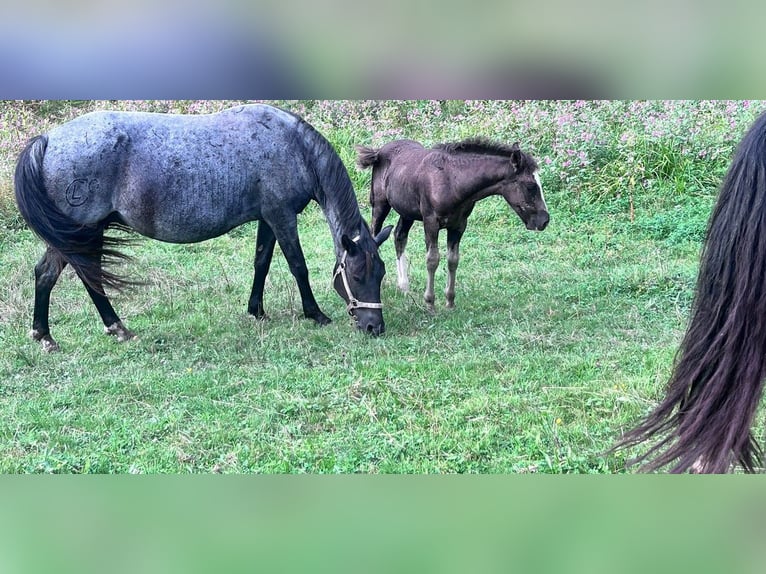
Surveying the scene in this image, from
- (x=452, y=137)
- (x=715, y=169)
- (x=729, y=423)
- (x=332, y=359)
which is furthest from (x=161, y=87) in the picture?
(x=715, y=169)

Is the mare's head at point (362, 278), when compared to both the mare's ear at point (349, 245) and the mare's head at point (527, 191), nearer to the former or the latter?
the mare's ear at point (349, 245)

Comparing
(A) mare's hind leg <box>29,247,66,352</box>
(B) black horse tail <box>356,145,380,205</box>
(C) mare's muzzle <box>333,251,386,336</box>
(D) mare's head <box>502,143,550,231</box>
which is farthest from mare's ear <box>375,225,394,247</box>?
(A) mare's hind leg <box>29,247,66,352</box>

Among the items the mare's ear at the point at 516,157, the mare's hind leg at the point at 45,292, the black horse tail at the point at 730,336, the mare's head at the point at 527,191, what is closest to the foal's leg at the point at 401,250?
the mare's head at the point at 527,191

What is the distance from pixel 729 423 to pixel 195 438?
221 centimetres

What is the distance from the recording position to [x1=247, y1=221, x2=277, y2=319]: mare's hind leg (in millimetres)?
4160

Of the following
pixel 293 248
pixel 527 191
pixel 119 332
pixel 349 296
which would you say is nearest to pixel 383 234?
pixel 349 296

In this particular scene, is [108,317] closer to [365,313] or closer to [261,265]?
[261,265]

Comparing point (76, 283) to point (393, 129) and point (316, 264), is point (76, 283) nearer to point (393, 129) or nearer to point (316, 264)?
point (316, 264)

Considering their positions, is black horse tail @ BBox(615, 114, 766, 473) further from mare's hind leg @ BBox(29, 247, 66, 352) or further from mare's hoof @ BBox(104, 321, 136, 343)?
mare's hind leg @ BBox(29, 247, 66, 352)

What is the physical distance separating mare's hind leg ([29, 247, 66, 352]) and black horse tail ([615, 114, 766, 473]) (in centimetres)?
331

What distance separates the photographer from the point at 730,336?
6.90ft

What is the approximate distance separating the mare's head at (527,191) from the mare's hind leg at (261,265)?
1.74 metres

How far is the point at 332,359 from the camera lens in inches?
143

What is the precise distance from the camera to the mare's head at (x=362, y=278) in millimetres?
4215
